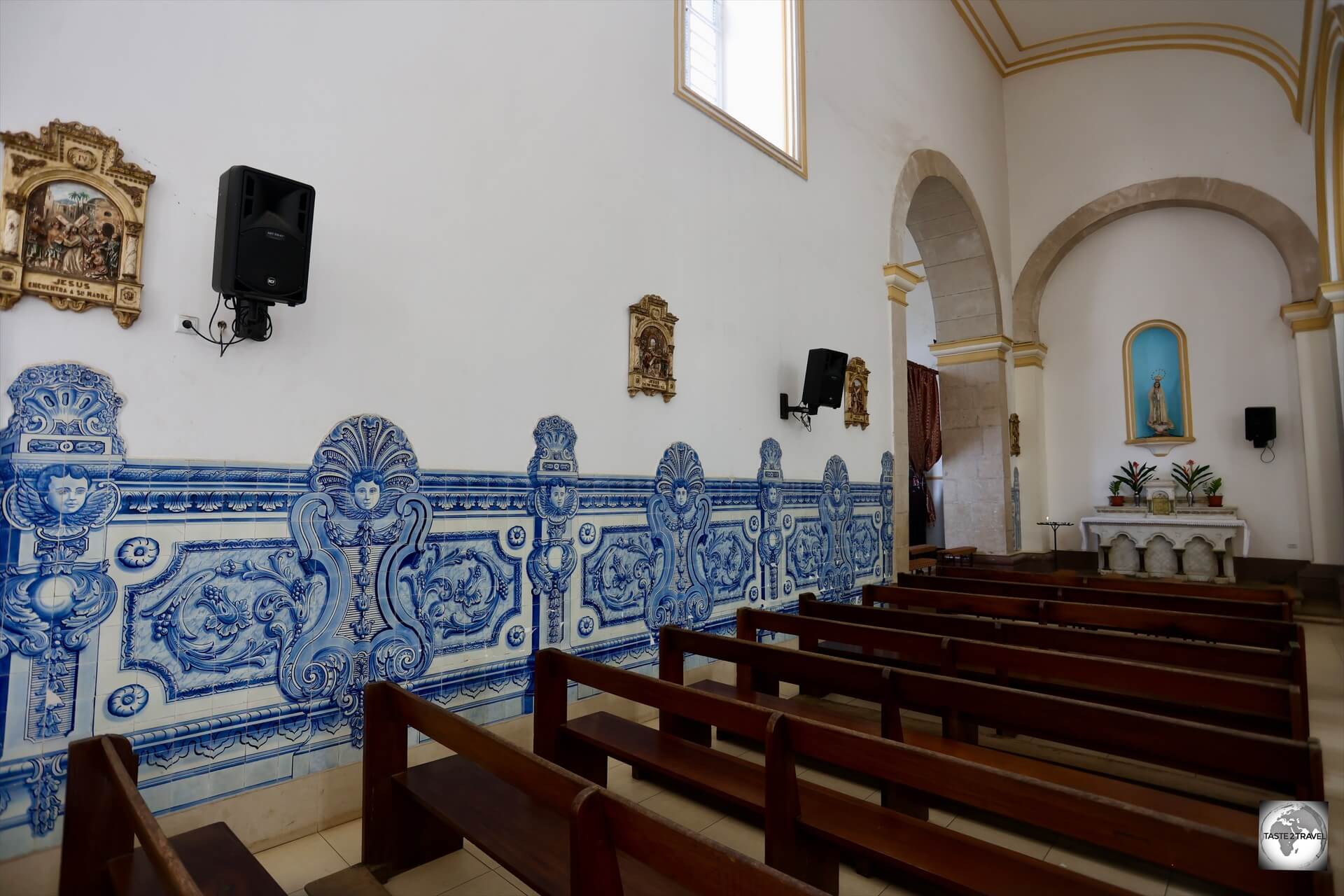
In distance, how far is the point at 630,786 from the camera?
109 inches

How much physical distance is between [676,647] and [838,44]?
4.93 meters

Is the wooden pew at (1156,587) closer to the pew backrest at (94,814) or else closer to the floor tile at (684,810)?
the floor tile at (684,810)

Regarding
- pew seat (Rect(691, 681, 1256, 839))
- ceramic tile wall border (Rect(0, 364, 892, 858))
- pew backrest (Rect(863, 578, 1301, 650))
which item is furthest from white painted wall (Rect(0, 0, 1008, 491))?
pew seat (Rect(691, 681, 1256, 839))

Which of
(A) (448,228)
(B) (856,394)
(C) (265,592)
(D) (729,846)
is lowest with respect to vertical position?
(D) (729,846)

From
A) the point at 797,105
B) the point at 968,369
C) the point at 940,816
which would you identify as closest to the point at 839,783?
the point at 940,816

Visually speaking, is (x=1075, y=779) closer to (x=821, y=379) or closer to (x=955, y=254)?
(x=821, y=379)

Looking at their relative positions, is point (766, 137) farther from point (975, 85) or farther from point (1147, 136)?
point (1147, 136)

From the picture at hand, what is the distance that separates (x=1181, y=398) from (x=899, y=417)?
494 cm

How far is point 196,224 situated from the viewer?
88.9 inches

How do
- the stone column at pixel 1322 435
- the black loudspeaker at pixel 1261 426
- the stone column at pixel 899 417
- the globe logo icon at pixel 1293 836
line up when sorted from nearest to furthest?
the globe logo icon at pixel 1293 836 → the stone column at pixel 899 417 → the stone column at pixel 1322 435 → the black loudspeaker at pixel 1261 426

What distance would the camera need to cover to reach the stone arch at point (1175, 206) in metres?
7.54

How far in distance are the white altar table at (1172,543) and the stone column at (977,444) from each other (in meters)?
1.30

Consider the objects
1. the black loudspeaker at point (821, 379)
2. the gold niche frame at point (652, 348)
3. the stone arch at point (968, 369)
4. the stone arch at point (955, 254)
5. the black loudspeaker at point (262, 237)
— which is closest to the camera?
the black loudspeaker at point (262, 237)

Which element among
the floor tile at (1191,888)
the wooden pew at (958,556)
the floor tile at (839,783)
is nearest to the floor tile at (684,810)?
the floor tile at (839,783)
